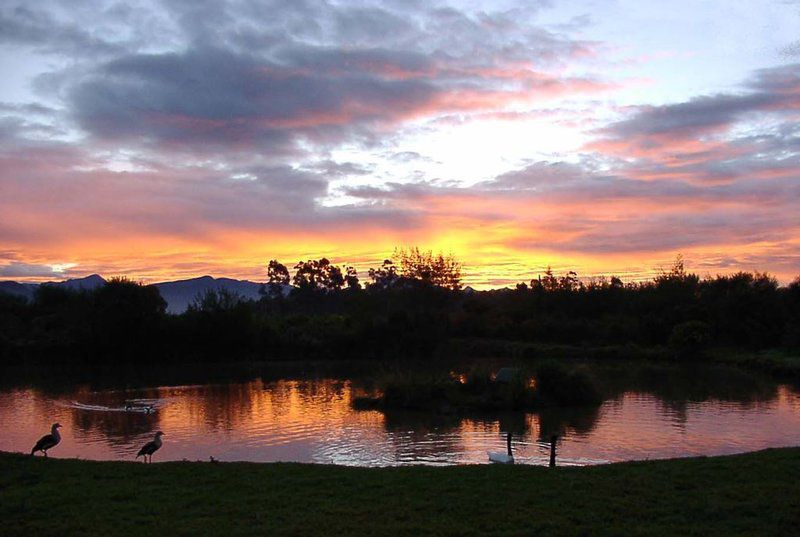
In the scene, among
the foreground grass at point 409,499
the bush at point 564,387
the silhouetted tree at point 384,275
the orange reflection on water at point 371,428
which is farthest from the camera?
the silhouetted tree at point 384,275

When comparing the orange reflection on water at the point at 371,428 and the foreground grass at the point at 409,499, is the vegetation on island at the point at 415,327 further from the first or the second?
the foreground grass at the point at 409,499

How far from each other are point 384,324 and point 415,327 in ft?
9.09

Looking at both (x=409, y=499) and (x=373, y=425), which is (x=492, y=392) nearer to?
(x=373, y=425)

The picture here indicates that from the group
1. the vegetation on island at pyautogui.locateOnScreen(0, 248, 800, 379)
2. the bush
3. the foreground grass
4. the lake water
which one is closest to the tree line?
the vegetation on island at pyautogui.locateOnScreen(0, 248, 800, 379)

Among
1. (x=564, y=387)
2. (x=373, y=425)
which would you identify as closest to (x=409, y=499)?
(x=373, y=425)

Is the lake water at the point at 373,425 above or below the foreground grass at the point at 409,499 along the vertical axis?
below

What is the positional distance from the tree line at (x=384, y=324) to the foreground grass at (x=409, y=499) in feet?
141

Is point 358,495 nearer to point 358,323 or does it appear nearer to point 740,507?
point 740,507

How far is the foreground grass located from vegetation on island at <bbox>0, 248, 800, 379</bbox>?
39.3 m

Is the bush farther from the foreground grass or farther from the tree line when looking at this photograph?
the tree line

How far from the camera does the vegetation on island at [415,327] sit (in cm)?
5150

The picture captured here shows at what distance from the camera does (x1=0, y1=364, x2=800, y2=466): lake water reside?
18.0 metres

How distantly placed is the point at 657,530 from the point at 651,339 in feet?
168

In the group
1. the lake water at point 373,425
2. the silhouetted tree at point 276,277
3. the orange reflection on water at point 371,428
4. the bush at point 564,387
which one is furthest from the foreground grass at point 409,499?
the silhouetted tree at point 276,277
